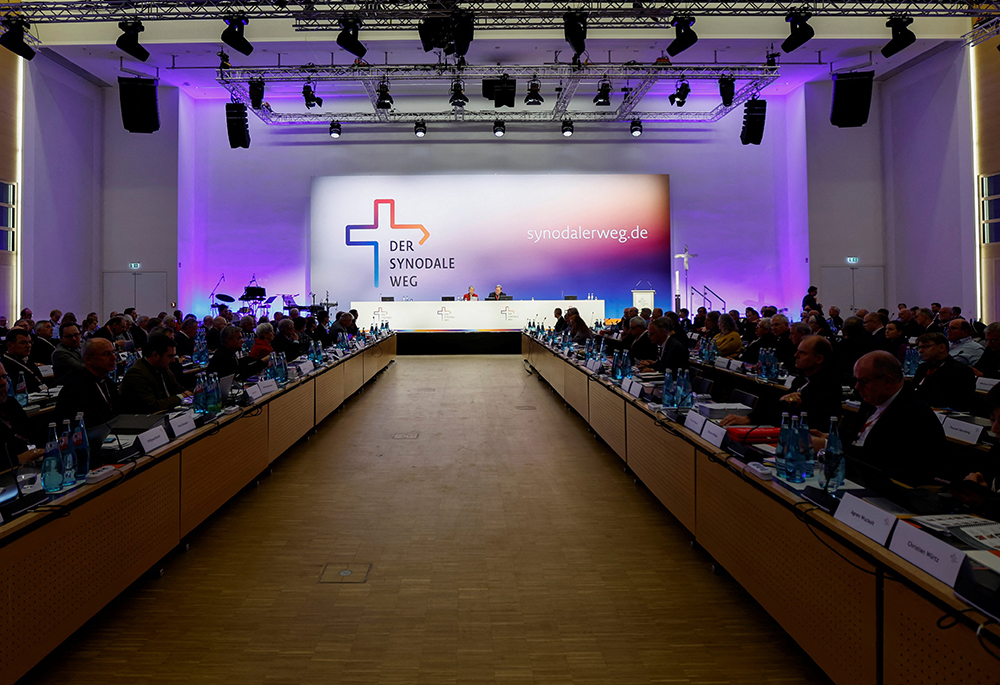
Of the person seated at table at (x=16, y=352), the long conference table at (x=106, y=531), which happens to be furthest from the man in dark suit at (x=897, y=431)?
the person seated at table at (x=16, y=352)

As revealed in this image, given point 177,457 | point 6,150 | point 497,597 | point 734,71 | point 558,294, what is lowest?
point 497,597

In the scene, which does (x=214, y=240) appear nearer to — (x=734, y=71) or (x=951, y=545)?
(x=734, y=71)

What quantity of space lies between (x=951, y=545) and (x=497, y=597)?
5.72 ft

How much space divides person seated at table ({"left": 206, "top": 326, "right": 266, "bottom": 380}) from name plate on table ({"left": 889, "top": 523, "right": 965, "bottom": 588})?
4631mm

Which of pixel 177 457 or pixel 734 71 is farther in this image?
pixel 734 71

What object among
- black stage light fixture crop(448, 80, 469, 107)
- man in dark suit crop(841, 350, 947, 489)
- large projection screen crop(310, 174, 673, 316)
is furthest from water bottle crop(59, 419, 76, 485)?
large projection screen crop(310, 174, 673, 316)

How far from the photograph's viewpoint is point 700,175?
1609 centimetres

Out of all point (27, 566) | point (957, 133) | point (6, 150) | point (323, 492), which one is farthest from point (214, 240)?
point (957, 133)

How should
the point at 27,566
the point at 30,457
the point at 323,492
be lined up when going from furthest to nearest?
1. the point at 323,492
2. the point at 30,457
3. the point at 27,566

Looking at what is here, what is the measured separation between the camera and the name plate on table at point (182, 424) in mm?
3098

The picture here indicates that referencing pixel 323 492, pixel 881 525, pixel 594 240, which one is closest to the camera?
pixel 881 525

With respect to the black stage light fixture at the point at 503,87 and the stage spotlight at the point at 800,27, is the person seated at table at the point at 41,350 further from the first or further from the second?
the stage spotlight at the point at 800,27

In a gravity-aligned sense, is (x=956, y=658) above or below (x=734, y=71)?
below

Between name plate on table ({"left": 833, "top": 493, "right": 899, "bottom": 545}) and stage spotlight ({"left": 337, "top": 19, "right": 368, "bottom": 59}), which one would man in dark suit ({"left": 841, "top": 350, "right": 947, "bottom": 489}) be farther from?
stage spotlight ({"left": 337, "top": 19, "right": 368, "bottom": 59})
